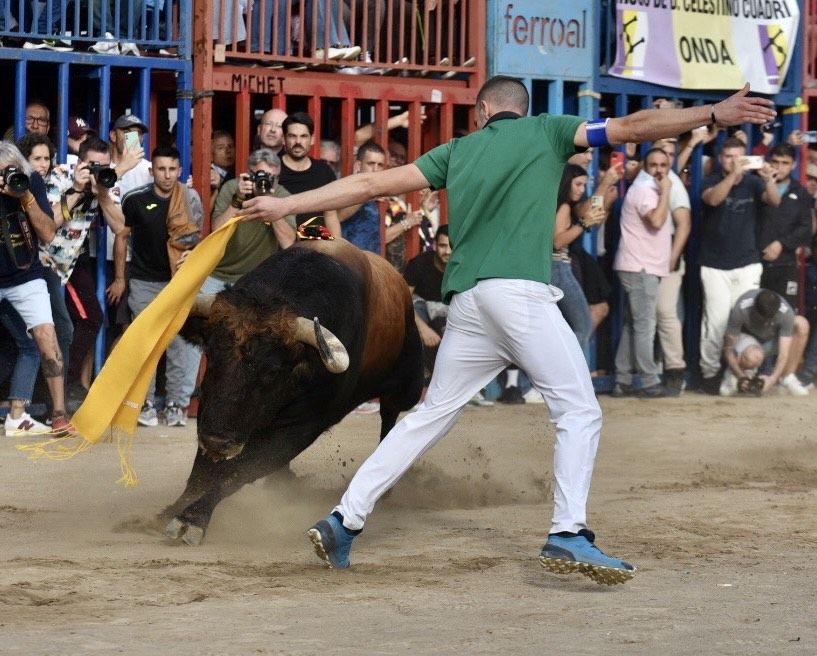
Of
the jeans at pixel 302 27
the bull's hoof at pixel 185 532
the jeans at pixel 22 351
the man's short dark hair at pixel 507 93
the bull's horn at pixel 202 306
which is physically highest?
the jeans at pixel 302 27

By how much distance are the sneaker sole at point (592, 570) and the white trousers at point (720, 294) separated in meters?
8.17

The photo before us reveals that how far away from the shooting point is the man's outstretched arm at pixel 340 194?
20.3ft

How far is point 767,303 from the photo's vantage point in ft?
44.6

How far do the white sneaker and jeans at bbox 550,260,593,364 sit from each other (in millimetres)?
1823

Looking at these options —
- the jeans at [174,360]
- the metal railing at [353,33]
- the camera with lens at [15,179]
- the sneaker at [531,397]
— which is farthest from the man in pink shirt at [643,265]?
the camera with lens at [15,179]

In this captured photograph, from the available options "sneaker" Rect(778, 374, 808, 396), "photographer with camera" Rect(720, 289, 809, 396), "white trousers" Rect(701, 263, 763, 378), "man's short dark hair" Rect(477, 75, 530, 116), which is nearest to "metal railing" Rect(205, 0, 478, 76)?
"white trousers" Rect(701, 263, 763, 378)

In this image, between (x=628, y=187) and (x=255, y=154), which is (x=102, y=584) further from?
(x=628, y=187)

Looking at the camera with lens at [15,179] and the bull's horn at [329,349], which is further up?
the camera with lens at [15,179]

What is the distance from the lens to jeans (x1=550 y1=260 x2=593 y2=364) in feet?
41.4

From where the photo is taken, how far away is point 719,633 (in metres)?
5.29

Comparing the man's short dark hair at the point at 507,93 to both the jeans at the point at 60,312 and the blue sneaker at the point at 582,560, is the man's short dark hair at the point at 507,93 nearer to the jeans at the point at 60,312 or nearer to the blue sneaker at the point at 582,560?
the blue sneaker at the point at 582,560

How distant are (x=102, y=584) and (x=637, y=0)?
921cm

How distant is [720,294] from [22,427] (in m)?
6.43

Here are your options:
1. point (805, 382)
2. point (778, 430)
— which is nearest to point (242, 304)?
point (778, 430)
